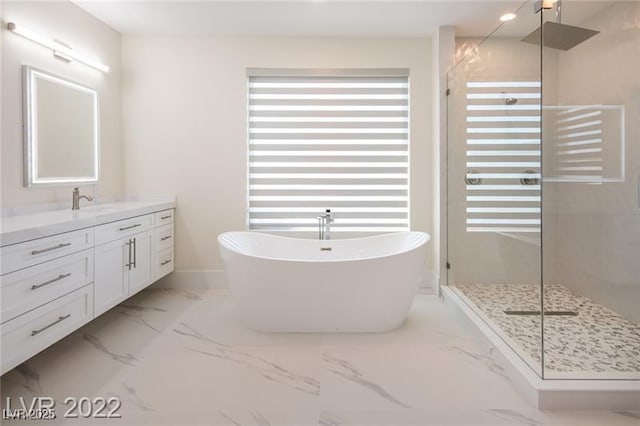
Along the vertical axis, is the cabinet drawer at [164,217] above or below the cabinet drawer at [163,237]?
above

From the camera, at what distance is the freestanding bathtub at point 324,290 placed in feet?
9.34

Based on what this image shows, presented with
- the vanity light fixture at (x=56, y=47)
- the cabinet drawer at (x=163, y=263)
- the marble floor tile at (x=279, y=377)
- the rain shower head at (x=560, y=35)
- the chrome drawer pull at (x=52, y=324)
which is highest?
the vanity light fixture at (x=56, y=47)

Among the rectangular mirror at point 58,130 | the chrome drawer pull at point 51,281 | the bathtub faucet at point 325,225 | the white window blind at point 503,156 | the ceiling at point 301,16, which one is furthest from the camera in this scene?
the bathtub faucet at point 325,225

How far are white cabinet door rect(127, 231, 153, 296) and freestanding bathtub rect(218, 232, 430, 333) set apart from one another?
744mm

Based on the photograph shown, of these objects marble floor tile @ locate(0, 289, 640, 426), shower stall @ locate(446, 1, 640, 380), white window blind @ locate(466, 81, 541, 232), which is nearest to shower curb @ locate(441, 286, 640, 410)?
marble floor tile @ locate(0, 289, 640, 426)

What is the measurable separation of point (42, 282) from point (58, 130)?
149 cm

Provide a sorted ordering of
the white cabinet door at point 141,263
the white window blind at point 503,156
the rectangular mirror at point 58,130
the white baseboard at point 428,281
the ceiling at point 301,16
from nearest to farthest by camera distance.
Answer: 1. the white window blind at point 503,156
2. the rectangular mirror at point 58,130
3. the white cabinet door at point 141,263
4. the ceiling at point 301,16
5. the white baseboard at point 428,281

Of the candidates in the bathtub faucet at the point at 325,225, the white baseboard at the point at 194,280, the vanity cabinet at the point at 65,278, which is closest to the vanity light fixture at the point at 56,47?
the vanity cabinet at the point at 65,278

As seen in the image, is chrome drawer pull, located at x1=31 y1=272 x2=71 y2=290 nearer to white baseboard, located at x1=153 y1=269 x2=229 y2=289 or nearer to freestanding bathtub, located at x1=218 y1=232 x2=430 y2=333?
freestanding bathtub, located at x1=218 y1=232 x2=430 y2=333

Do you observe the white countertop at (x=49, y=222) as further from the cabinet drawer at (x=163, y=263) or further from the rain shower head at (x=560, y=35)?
the rain shower head at (x=560, y=35)

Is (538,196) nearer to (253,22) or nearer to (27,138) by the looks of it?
(253,22)

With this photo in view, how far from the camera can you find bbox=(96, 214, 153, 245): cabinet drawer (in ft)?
9.18

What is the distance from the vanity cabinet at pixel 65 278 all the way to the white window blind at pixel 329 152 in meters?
1.24

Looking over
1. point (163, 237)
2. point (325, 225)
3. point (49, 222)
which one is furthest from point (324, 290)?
point (163, 237)
